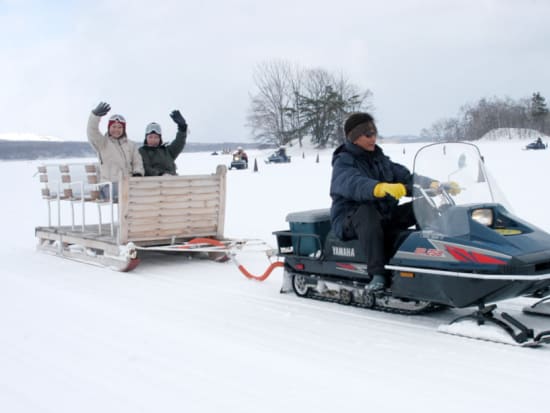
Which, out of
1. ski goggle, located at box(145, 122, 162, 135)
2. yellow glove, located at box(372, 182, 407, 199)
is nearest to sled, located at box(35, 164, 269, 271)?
ski goggle, located at box(145, 122, 162, 135)

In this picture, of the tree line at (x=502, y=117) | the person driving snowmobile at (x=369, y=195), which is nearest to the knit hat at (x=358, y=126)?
the person driving snowmobile at (x=369, y=195)

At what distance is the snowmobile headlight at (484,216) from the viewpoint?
4.65m

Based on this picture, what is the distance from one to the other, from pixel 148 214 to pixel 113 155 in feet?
3.49

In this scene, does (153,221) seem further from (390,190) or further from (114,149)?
(390,190)

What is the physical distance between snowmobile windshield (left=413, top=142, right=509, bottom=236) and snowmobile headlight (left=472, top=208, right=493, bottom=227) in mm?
11

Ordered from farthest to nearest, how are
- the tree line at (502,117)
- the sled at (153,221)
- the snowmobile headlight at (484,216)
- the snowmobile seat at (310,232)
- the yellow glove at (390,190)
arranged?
the tree line at (502,117) → the sled at (153,221) → the snowmobile seat at (310,232) → the yellow glove at (390,190) → the snowmobile headlight at (484,216)

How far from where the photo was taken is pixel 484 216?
4680 mm

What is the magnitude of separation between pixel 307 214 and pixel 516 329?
2018mm

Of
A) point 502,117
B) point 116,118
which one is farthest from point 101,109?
point 502,117

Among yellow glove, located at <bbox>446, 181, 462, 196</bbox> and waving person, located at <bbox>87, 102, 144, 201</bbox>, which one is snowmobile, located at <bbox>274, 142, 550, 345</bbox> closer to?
yellow glove, located at <bbox>446, 181, 462, 196</bbox>

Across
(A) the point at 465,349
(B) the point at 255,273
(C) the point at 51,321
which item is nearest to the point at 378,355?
(A) the point at 465,349

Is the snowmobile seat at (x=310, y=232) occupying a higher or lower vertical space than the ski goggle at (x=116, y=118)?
lower

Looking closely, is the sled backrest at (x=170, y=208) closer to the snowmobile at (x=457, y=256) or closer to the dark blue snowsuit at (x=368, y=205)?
the snowmobile at (x=457, y=256)

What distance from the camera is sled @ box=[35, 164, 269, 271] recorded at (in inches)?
291
